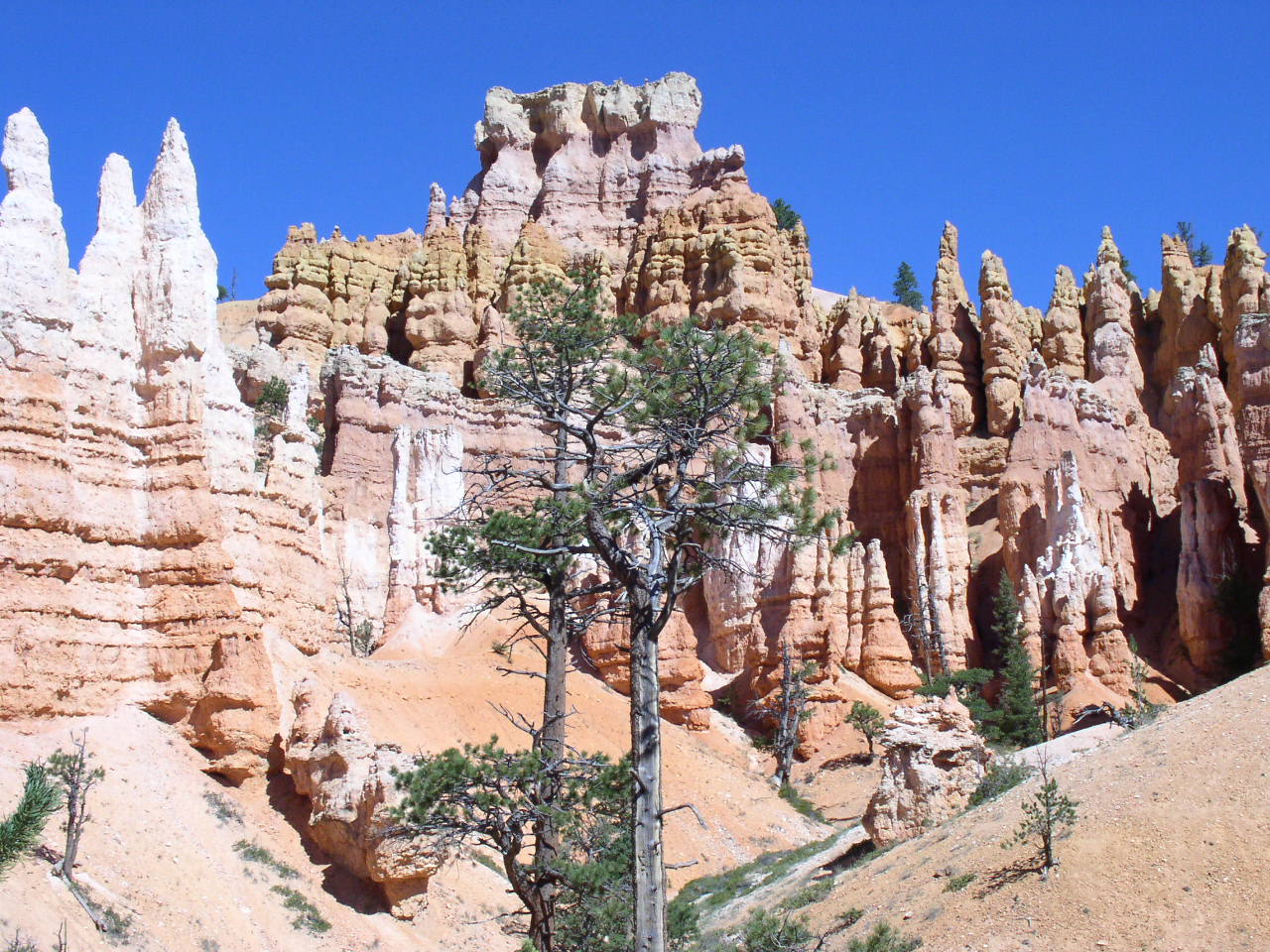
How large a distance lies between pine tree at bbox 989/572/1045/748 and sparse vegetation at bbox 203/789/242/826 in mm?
21275

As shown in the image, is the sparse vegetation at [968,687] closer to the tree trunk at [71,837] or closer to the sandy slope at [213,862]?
the sandy slope at [213,862]

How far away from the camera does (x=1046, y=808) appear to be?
58.2 ft

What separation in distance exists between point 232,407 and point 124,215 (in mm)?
4590

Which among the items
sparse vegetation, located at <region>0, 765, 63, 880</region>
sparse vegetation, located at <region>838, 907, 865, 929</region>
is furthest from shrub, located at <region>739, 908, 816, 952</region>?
sparse vegetation, located at <region>0, 765, 63, 880</region>

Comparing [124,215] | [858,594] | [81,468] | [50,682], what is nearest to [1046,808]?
[50,682]

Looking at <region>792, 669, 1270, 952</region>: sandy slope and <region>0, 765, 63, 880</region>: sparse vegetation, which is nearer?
<region>0, 765, 63, 880</region>: sparse vegetation

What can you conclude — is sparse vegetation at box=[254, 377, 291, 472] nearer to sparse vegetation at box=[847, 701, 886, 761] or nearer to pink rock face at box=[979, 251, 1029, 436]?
sparse vegetation at box=[847, 701, 886, 761]

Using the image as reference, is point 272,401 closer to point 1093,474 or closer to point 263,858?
point 263,858

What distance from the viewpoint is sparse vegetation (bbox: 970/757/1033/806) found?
76.5 ft

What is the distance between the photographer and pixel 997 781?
2356 cm

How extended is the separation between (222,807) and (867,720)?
68.7 feet

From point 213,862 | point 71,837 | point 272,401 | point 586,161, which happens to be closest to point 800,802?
point 213,862

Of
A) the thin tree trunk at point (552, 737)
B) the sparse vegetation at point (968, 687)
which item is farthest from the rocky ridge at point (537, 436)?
the thin tree trunk at point (552, 737)

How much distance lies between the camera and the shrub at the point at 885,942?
1730cm
